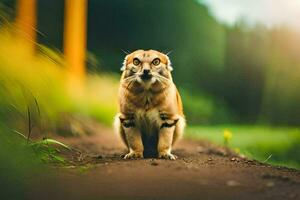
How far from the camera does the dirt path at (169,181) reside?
208 cm

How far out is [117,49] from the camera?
5.41 meters

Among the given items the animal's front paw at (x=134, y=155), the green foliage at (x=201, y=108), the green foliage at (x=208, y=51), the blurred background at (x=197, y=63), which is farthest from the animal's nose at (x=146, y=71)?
the green foliage at (x=201, y=108)

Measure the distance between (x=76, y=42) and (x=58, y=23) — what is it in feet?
3.32

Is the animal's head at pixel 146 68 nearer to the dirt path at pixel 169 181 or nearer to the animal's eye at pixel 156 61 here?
the animal's eye at pixel 156 61

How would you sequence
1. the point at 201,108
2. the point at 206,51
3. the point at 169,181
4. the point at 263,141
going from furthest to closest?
1. the point at 206,51
2. the point at 201,108
3. the point at 263,141
4. the point at 169,181

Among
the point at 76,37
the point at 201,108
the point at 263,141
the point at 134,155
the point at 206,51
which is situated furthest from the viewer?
the point at 206,51

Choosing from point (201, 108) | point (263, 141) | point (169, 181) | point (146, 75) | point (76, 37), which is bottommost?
point (169, 181)

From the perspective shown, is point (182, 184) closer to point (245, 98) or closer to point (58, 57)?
point (58, 57)

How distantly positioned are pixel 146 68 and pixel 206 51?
3.00 metres

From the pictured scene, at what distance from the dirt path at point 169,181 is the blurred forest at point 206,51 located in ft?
7.59

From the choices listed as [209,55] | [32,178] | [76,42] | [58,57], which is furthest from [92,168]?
[209,55]

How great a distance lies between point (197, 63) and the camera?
18.8 feet

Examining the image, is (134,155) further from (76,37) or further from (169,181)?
(76,37)

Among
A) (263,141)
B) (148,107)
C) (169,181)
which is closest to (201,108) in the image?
(263,141)
